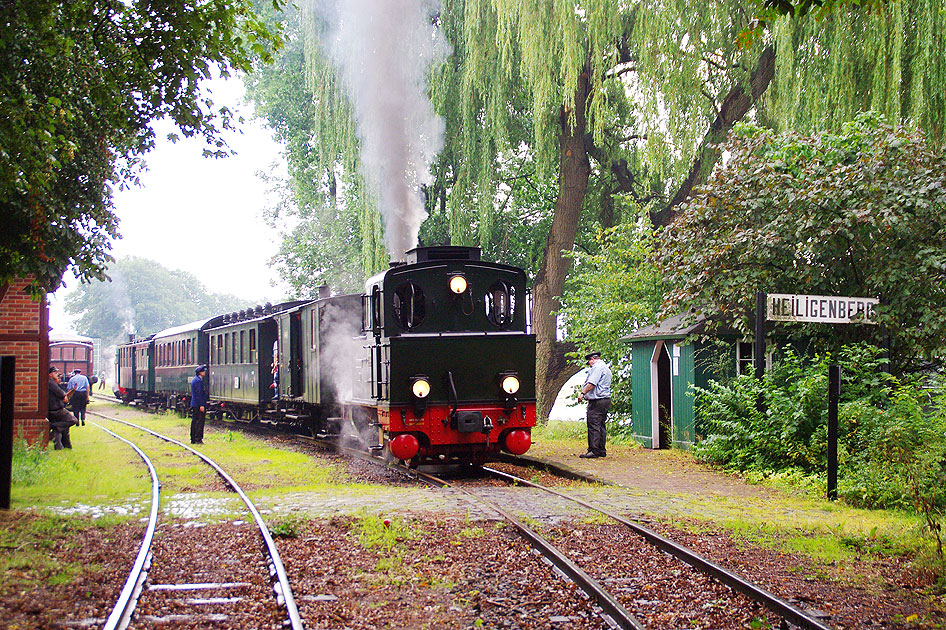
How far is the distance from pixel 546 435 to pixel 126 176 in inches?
431

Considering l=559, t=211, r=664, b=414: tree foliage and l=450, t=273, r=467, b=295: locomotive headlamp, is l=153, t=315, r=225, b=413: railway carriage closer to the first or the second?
l=559, t=211, r=664, b=414: tree foliage

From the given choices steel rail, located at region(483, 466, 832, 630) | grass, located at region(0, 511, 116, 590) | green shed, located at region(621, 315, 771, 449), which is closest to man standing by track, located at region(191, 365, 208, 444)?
grass, located at region(0, 511, 116, 590)

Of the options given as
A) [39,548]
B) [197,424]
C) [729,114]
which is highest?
[729,114]

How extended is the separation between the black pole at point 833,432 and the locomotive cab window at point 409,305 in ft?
16.4

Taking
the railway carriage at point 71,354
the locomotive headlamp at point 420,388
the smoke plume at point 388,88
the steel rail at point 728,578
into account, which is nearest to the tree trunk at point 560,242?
the smoke plume at point 388,88

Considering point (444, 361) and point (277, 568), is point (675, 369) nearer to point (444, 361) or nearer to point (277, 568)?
point (444, 361)

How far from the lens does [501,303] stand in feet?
38.8

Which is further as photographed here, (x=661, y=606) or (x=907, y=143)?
(x=907, y=143)

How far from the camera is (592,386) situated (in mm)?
13406

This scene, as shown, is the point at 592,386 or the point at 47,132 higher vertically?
the point at 47,132

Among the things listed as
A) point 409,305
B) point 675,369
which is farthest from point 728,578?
point 675,369

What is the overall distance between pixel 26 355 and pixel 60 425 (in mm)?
1448

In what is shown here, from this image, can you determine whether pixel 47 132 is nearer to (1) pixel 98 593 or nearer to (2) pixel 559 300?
(1) pixel 98 593

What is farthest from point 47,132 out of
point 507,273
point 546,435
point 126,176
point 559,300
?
point 559,300
